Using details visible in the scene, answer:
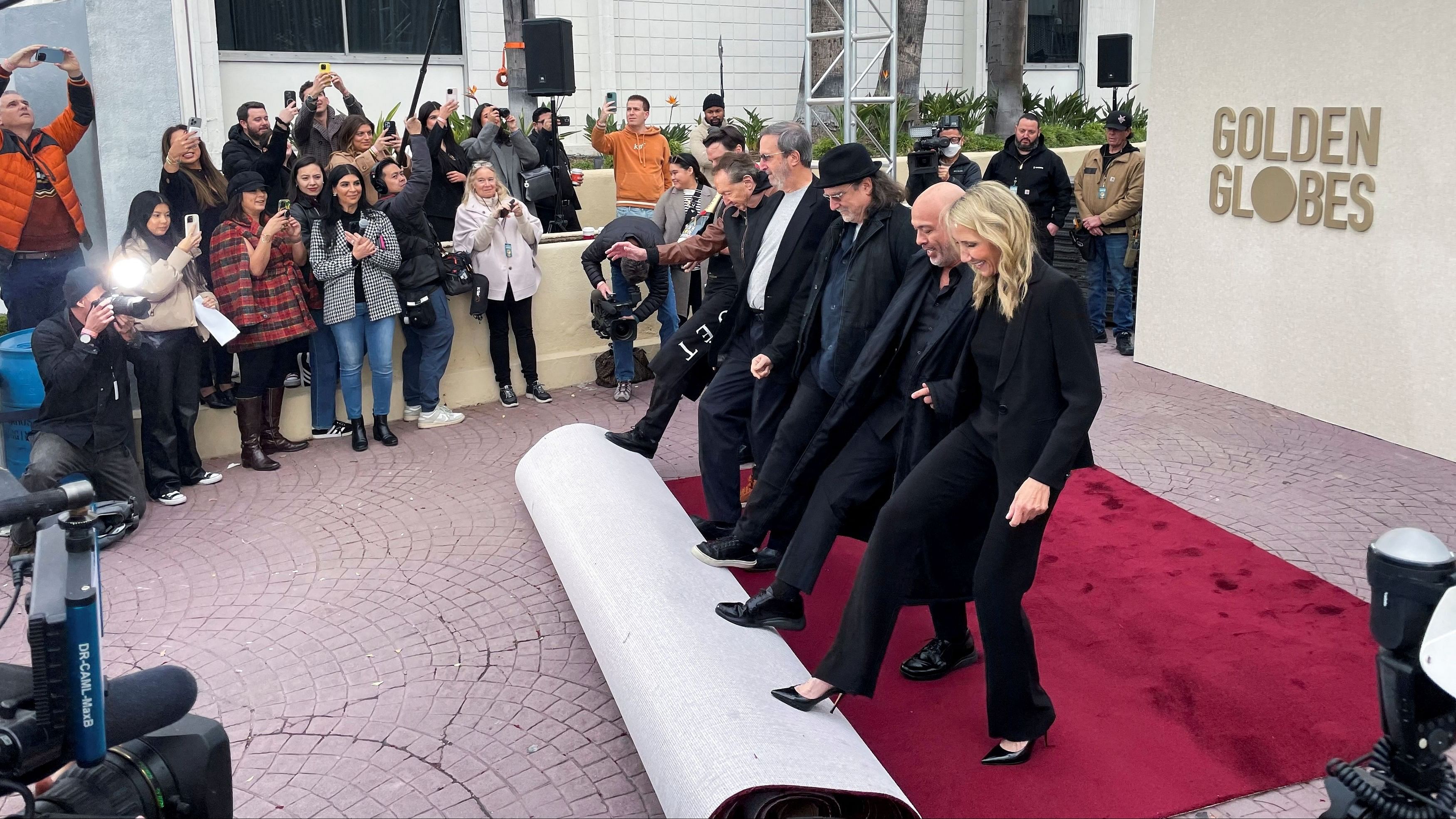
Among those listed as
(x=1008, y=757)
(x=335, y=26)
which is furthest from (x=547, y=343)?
(x=335, y=26)

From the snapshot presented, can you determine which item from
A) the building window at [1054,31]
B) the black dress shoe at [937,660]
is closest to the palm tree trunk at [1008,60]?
the building window at [1054,31]

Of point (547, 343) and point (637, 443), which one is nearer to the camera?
point (637, 443)

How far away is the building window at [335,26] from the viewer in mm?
17172

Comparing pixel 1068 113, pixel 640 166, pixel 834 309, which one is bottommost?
pixel 834 309

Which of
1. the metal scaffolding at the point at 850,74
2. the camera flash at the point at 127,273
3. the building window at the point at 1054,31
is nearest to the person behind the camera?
the camera flash at the point at 127,273

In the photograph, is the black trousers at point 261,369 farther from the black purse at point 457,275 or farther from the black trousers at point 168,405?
the black purse at point 457,275

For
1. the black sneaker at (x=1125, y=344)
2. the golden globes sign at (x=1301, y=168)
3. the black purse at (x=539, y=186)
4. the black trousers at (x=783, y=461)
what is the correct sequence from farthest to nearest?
the black purse at (x=539, y=186), the black sneaker at (x=1125, y=344), the golden globes sign at (x=1301, y=168), the black trousers at (x=783, y=461)

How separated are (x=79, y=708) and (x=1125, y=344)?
9.28 m

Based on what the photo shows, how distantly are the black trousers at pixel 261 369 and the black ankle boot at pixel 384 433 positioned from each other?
27.5 inches

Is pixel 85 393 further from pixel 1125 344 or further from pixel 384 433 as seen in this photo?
pixel 1125 344

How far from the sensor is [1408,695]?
9.15 ft

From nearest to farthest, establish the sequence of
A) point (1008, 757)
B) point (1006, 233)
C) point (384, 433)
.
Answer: point (1006, 233), point (1008, 757), point (384, 433)

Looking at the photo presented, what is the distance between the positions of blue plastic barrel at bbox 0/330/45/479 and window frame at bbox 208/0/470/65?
35.9ft

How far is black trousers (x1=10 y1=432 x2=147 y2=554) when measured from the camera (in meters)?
6.39
